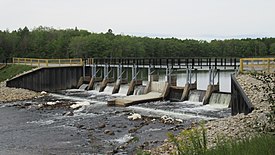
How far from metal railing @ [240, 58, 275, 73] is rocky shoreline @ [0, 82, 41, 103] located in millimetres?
20818

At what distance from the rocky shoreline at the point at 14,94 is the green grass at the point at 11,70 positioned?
344cm

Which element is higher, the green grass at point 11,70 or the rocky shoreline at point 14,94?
the green grass at point 11,70

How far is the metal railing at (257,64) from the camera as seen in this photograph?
22.1 metres

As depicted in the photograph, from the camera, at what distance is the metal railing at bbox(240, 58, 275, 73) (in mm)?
22148

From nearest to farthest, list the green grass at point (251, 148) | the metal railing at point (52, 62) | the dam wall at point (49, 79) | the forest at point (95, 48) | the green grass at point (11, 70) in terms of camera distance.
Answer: the green grass at point (251, 148) → the dam wall at point (49, 79) → the green grass at point (11, 70) → the metal railing at point (52, 62) → the forest at point (95, 48)

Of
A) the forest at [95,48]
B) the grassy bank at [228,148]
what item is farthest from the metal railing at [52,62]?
the grassy bank at [228,148]

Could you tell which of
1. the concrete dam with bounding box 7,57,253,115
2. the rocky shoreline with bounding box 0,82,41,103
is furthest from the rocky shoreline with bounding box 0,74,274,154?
the rocky shoreline with bounding box 0,82,41,103

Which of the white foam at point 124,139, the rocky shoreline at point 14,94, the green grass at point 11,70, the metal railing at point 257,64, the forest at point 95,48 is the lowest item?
the white foam at point 124,139

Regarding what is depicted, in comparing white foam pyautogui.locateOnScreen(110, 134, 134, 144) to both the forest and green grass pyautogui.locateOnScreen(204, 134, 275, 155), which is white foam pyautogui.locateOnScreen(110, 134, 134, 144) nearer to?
green grass pyautogui.locateOnScreen(204, 134, 275, 155)

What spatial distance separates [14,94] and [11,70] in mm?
8482

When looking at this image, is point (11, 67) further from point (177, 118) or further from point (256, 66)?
point (256, 66)

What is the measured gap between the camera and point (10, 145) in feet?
54.7

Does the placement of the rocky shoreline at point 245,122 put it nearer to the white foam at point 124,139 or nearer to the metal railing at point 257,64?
the metal railing at point 257,64

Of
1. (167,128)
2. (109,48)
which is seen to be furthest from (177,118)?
(109,48)
